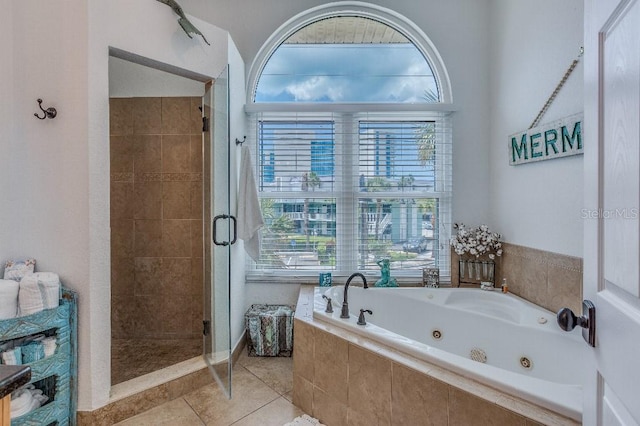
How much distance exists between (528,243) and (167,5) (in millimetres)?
2795

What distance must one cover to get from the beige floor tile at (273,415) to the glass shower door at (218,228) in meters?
0.21

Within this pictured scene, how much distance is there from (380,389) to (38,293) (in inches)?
65.9

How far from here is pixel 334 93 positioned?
2.66 meters

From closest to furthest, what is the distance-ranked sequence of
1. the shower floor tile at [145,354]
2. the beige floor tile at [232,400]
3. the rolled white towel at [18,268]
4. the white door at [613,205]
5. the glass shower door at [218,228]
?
the white door at [613,205] < the rolled white towel at [18,268] < the beige floor tile at [232,400] < the glass shower door at [218,228] < the shower floor tile at [145,354]

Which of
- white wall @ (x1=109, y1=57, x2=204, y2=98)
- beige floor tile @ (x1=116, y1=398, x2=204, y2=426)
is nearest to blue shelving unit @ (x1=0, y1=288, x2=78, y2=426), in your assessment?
beige floor tile @ (x1=116, y1=398, x2=204, y2=426)

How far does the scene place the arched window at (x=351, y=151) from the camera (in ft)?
8.73

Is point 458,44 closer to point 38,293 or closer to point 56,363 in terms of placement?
point 38,293

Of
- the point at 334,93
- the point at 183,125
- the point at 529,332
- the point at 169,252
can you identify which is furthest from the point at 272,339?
the point at 334,93

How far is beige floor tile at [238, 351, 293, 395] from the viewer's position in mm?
2000

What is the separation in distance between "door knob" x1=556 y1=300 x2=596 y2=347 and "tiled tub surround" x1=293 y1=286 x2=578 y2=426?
46 centimetres

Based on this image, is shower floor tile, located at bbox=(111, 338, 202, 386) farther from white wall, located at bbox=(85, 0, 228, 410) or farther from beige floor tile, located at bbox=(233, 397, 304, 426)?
beige floor tile, located at bbox=(233, 397, 304, 426)

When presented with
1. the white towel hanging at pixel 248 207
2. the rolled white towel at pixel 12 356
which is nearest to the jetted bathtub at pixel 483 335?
the white towel hanging at pixel 248 207

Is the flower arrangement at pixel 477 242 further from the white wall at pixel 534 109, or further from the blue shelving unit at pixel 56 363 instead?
the blue shelving unit at pixel 56 363

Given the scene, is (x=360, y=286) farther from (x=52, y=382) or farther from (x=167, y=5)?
(x=167, y=5)
